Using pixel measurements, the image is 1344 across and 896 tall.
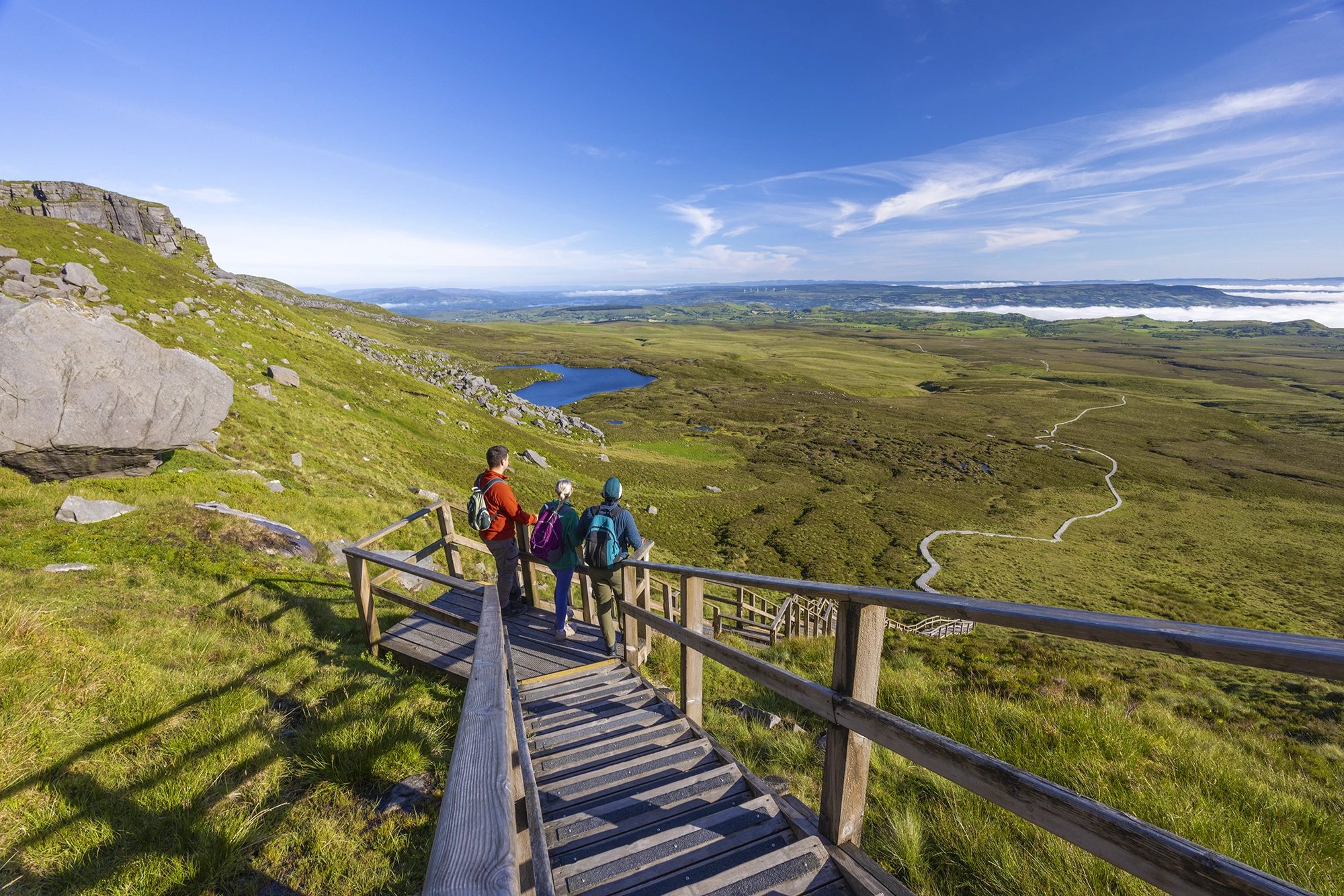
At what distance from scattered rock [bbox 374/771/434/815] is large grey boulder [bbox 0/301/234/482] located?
34.8ft

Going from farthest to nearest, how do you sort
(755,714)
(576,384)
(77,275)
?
(576,384) < (77,275) < (755,714)

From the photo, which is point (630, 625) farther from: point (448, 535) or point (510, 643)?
point (448, 535)

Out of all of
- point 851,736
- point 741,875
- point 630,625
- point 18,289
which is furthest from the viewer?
point 18,289

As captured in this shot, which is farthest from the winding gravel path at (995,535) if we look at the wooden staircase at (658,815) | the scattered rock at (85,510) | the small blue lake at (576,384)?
the small blue lake at (576,384)

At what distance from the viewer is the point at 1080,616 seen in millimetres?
1854

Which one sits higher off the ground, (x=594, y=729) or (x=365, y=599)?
(x=594, y=729)

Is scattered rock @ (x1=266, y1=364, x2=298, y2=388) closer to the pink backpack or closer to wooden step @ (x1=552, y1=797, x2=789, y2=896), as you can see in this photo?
the pink backpack

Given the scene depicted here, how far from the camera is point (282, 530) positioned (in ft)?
31.1

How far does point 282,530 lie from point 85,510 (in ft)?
8.47

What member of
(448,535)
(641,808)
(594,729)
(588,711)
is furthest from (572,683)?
(448,535)

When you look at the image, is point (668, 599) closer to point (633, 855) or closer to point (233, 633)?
point (233, 633)

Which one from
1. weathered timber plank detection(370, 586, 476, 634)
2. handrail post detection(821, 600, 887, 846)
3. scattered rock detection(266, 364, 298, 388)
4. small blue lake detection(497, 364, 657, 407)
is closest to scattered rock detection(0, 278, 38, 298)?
scattered rock detection(266, 364, 298, 388)

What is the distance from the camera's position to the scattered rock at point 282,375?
24.8m

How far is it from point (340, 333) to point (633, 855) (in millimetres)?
74842
